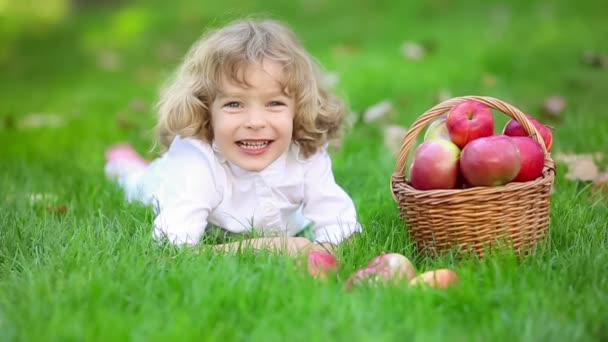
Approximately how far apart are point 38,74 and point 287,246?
5.86m

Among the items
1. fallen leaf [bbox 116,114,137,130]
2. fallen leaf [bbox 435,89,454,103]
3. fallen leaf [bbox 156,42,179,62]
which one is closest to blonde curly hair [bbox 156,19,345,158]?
fallen leaf [bbox 435,89,454,103]

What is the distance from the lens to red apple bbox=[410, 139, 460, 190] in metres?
2.25

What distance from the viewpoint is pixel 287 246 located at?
2.40m

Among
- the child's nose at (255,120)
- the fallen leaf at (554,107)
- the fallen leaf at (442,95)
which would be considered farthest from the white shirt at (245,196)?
the fallen leaf at (554,107)

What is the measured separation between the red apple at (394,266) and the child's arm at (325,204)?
630mm

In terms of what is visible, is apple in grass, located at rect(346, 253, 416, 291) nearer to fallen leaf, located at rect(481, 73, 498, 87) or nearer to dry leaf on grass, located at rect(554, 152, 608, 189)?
dry leaf on grass, located at rect(554, 152, 608, 189)

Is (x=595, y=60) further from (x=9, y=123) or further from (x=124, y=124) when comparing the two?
(x=9, y=123)

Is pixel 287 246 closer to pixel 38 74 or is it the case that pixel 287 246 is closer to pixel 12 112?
pixel 12 112

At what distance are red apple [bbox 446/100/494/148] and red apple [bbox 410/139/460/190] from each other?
0.06m

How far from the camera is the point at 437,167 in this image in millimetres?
2252

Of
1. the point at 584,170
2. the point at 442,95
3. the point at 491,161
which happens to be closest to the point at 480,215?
the point at 491,161

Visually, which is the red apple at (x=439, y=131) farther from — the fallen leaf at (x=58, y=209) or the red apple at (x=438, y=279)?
the fallen leaf at (x=58, y=209)

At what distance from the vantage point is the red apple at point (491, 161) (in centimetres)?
214

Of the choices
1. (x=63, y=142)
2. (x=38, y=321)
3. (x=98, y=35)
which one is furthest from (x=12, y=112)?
(x=38, y=321)
